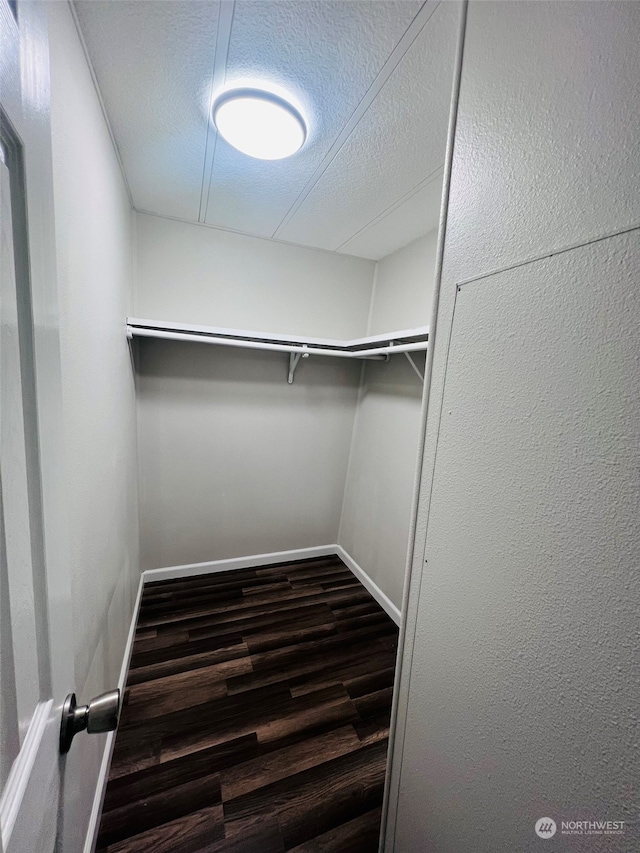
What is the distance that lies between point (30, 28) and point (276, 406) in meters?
2.02

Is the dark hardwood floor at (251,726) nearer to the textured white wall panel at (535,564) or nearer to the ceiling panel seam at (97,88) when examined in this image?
the textured white wall panel at (535,564)

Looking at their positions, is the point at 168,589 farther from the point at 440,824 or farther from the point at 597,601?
the point at 597,601

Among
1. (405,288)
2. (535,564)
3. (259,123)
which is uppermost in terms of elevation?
(259,123)

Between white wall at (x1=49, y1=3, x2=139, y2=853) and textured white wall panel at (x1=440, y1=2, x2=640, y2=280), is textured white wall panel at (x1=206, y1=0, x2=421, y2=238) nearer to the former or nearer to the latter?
textured white wall panel at (x1=440, y1=2, x2=640, y2=280)

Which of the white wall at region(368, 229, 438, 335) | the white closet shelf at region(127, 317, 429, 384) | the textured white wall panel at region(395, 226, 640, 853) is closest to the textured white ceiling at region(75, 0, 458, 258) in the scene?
the white wall at region(368, 229, 438, 335)

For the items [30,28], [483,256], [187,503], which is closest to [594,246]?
[483,256]

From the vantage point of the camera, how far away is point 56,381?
49cm

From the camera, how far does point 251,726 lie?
1401 millimetres

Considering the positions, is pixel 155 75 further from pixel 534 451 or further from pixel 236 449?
pixel 236 449

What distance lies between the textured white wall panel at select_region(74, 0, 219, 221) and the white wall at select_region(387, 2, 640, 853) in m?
0.75

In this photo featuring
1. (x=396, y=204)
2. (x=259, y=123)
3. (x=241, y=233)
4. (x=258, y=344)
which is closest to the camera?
(x=259, y=123)

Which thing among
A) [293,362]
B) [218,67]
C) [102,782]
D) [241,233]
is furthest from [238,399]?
[102,782]

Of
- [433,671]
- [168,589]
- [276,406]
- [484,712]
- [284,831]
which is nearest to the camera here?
[484,712]

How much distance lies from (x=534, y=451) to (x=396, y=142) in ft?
4.29
